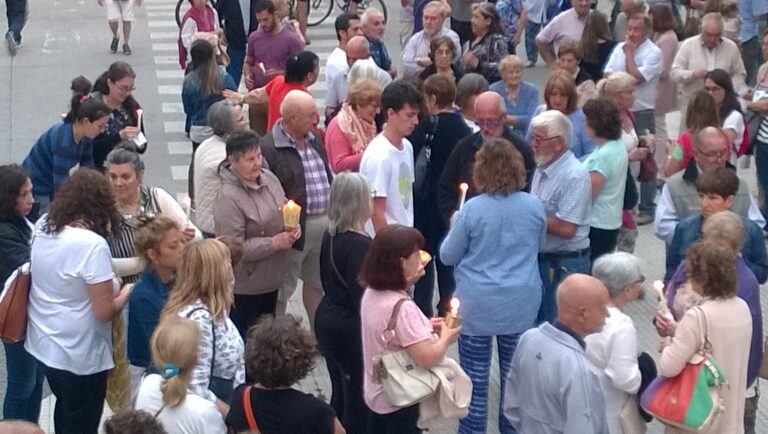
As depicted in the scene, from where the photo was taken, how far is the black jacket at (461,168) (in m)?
7.62

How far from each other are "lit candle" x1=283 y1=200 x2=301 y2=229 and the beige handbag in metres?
2.30

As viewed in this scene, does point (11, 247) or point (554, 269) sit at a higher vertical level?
point (11, 247)

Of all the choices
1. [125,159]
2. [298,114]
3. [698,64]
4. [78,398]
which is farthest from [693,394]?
[698,64]

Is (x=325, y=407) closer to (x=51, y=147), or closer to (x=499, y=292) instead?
(x=499, y=292)

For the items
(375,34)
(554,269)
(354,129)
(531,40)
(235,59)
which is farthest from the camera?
(531,40)

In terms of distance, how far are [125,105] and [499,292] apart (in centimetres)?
420

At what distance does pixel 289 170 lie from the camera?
24.9 feet

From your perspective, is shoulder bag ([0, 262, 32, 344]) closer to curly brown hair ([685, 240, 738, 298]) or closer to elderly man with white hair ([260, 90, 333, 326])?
elderly man with white hair ([260, 90, 333, 326])

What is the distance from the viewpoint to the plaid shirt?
7.69m

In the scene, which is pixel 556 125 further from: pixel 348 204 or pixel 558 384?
pixel 558 384

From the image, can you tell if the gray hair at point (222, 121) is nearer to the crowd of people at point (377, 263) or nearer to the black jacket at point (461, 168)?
the crowd of people at point (377, 263)

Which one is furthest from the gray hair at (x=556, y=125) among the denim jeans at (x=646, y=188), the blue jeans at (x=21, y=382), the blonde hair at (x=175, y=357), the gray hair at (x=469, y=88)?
the denim jeans at (x=646, y=188)

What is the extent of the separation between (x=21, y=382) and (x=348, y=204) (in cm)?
200

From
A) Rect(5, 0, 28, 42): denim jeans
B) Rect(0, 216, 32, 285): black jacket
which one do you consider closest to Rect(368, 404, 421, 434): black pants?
Rect(0, 216, 32, 285): black jacket
